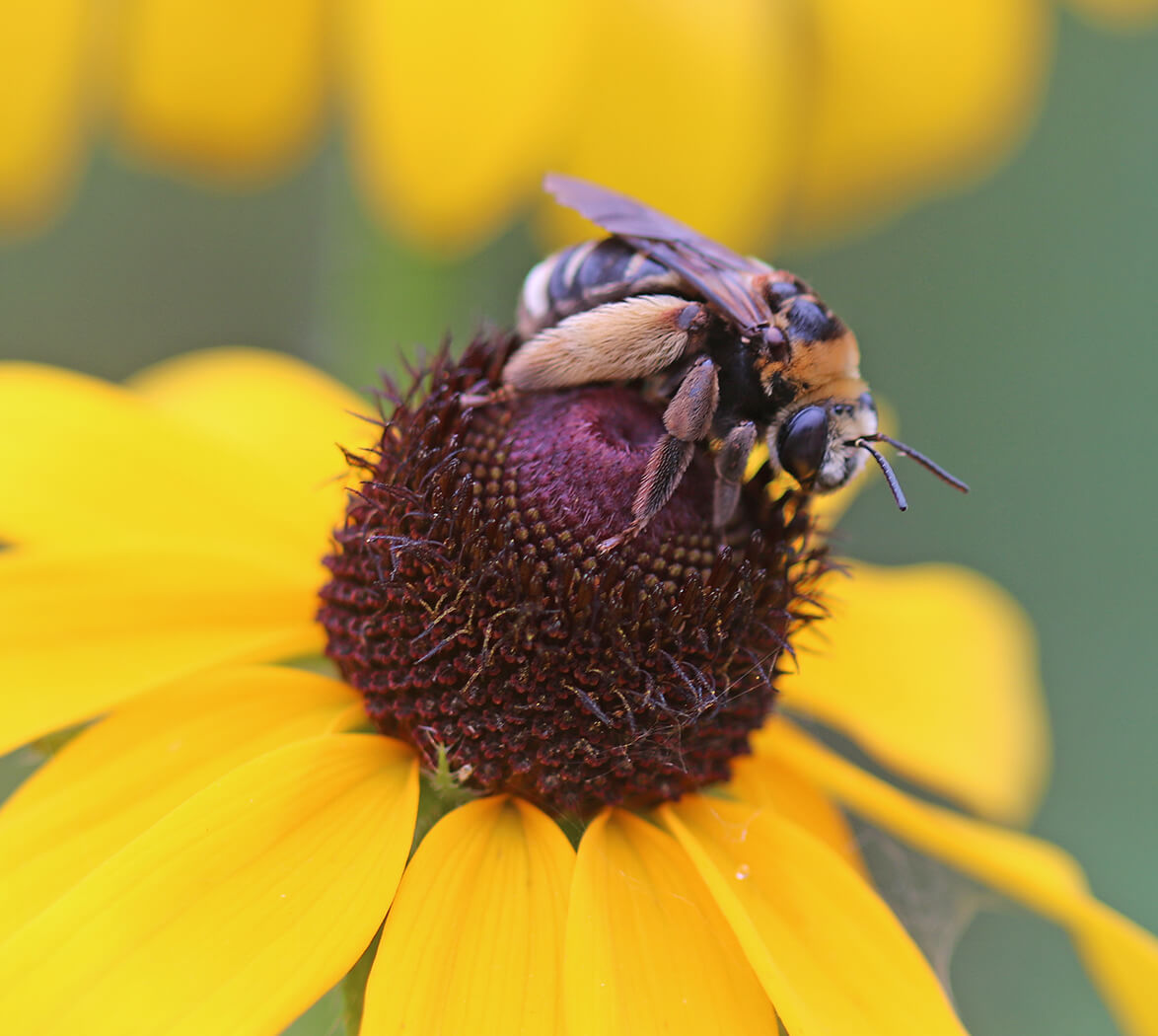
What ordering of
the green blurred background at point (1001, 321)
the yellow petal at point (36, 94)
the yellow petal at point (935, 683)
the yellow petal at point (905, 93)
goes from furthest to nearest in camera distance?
the green blurred background at point (1001, 321) → the yellow petal at point (905, 93) → the yellow petal at point (36, 94) → the yellow petal at point (935, 683)

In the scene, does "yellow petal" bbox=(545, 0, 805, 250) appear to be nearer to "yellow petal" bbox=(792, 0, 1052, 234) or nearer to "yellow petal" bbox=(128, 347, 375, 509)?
"yellow petal" bbox=(792, 0, 1052, 234)

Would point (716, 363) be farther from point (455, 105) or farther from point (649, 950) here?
point (455, 105)

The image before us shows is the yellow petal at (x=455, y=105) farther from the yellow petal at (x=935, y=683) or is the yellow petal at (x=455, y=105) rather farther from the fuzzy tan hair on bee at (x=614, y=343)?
the yellow petal at (x=935, y=683)

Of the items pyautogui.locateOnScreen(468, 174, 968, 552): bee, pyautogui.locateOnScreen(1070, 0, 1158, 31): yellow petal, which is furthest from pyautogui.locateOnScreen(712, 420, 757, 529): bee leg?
pyautogui.locateOnScreen(1070, 0, 1158, 31): yellow petal

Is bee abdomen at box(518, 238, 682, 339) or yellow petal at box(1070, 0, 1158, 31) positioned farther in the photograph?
yellow petal at box(1070, 0, 1158, 31)

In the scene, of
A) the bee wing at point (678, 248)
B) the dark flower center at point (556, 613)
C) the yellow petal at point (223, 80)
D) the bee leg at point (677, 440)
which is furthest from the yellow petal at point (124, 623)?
the yellow petal at point (223, 80)

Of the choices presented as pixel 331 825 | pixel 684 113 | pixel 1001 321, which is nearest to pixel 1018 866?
pixel 331 825
